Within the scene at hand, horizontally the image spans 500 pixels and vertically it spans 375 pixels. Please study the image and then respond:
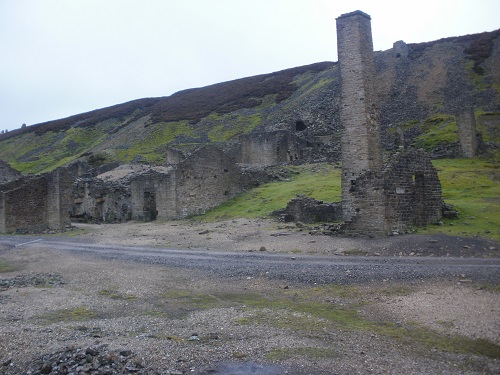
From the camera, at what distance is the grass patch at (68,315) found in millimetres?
7723

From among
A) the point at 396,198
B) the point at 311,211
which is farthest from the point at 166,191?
the point at 396,198

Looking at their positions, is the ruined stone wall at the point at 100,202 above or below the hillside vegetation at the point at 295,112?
below

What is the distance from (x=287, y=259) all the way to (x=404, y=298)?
4890 millimetres

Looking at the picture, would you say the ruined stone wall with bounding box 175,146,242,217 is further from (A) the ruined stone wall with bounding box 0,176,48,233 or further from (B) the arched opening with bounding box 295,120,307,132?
(B) the arched opening with bounding box 295,120,307,132

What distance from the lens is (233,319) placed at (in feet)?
23.7


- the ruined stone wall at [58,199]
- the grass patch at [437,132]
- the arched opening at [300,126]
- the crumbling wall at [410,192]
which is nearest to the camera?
the crumbling wall at [410,192]

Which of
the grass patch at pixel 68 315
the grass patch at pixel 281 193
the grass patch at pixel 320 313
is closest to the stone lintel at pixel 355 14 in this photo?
the grass patch at pixel 281 193

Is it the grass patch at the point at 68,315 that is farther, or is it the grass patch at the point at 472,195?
the grass patch at the point at 472,195

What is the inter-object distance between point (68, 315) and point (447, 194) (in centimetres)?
1853

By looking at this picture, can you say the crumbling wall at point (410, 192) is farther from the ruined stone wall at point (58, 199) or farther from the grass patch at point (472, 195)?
the ruined stone wall at point (58, 199)

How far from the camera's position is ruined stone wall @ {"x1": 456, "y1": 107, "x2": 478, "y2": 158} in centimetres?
3235

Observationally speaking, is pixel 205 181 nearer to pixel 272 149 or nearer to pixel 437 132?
pixel 272 149

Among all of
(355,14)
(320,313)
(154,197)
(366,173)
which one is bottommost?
(320,313)

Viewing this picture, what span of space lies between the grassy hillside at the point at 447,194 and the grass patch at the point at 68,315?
36.3 ft
